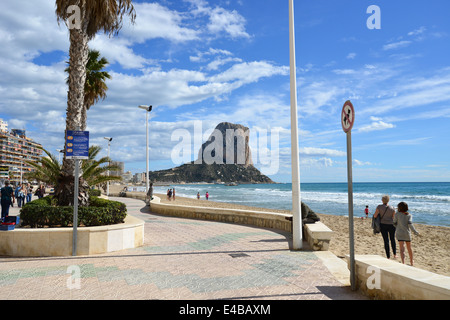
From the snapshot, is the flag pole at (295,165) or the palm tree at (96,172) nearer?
the flag pole at (295,165)

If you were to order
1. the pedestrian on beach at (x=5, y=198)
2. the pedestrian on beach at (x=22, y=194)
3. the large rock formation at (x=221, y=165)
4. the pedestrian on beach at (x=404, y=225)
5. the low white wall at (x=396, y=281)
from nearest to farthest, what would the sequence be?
the low white wall at (x=396, y=281), the pedestrian on beach at (x=404, y=225), the pedestrian on beach at (x=5, y=198), the pedestrian on beach at (x=22, y=194), the large rock formation at (x=221, y=165)

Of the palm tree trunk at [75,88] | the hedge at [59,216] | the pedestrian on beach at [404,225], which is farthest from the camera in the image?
the palm tree trunk at [75,88]

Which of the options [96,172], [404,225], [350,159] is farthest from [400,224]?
[96,172]

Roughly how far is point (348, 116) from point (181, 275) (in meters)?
3.72

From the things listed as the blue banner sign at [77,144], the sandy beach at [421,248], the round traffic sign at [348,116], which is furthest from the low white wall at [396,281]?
the blue banner sign at [77,144]

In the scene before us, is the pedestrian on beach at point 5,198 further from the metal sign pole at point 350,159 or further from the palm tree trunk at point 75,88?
the metal sign pole at point 350,159

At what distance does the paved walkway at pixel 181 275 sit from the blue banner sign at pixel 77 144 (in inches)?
89.4

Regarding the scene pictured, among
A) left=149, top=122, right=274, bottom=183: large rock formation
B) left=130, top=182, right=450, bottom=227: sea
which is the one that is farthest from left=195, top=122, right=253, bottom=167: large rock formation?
left=130, top=182, right=450, bottom=227: sea

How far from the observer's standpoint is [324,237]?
24.1ft

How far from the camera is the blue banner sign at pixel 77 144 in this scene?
280 inches

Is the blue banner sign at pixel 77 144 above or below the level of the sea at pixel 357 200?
above

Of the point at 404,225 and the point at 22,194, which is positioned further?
the point at 22,194

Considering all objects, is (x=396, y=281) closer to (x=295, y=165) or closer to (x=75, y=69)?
(x=295, y=165)

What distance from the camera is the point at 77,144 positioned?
714 cm
